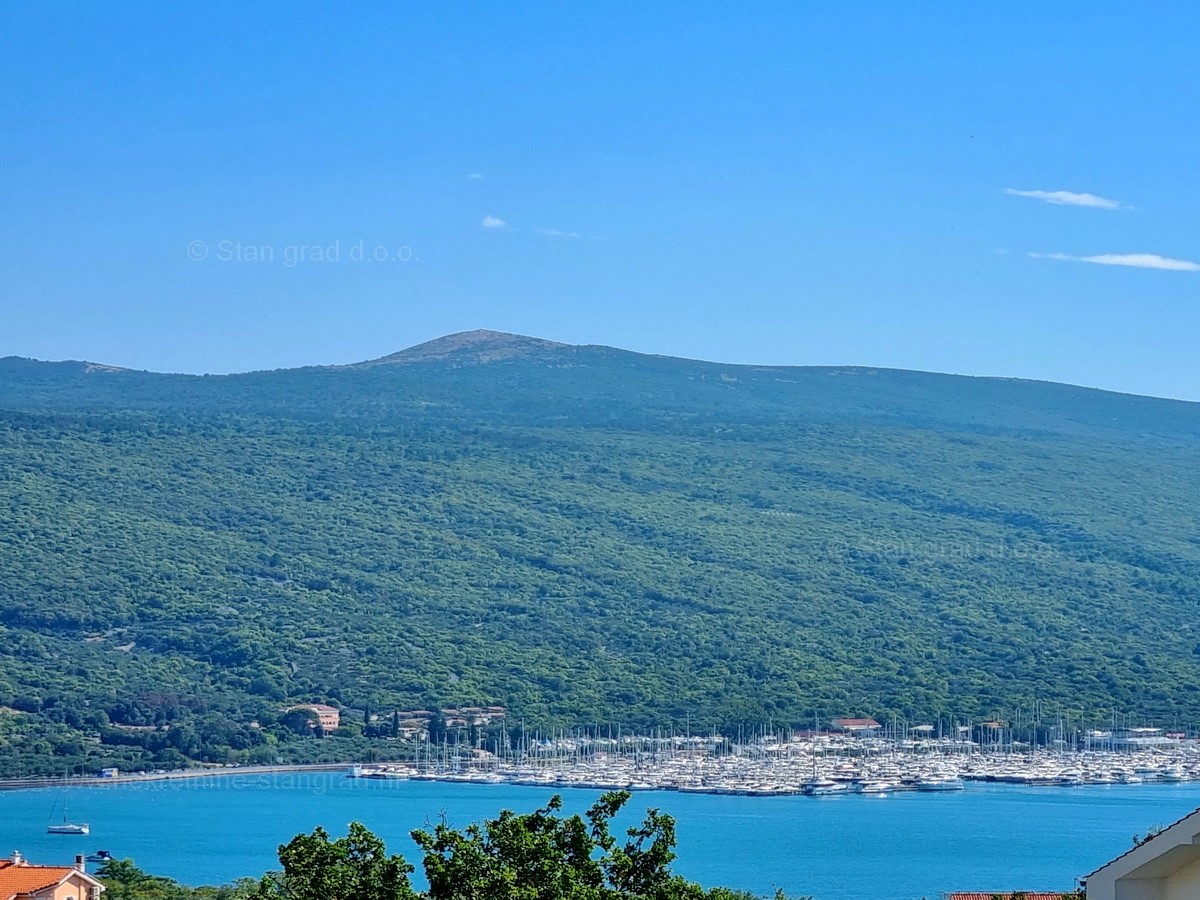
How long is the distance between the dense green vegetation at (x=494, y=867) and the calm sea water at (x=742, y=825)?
40.7 meters

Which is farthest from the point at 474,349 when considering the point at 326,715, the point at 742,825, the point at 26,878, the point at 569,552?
the point at 26,878

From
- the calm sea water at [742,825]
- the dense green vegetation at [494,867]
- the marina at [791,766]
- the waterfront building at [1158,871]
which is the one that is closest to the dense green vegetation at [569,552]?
the marina at [791,766]

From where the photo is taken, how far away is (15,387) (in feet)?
550

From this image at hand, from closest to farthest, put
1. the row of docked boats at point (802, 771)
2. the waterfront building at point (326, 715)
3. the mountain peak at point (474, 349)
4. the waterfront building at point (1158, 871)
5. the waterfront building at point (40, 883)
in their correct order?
the waterfront building at point (1158, 871)
the waterfront building at point (40, 883)
the row of docked boats at point (802, 771)
the waterfront building at point (326, 715)
the mountain peak at point (474, 349)

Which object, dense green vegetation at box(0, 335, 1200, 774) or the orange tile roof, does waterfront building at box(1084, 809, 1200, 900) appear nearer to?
the orange tile roof

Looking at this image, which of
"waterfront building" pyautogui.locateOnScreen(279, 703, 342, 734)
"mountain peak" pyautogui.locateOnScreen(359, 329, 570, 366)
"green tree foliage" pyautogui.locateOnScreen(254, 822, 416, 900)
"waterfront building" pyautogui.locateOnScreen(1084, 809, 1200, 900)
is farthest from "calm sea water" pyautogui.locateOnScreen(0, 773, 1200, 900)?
"mountain peak" pyautogui.locateOnScreen(359, 329, 570, 366)

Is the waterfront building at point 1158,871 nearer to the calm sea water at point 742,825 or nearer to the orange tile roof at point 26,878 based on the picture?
the orange tile roof at point 26,878

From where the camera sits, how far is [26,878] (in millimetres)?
17359

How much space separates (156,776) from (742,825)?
25336mm

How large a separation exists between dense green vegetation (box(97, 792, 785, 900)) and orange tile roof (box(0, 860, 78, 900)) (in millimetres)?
9274

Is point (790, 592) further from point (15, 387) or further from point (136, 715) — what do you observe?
point (15, 387)

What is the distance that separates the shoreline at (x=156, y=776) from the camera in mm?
79375

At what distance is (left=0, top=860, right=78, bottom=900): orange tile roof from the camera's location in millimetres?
16719

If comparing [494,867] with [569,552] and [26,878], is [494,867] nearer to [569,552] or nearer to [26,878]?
[26,878]
